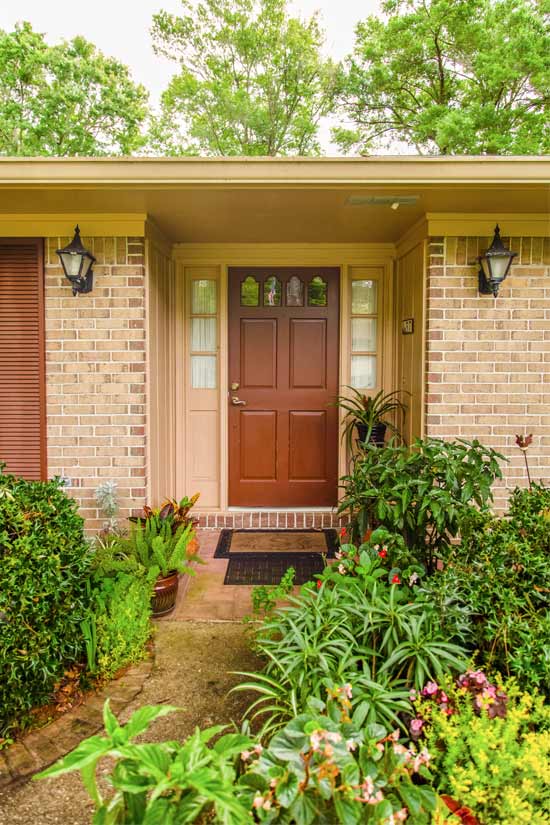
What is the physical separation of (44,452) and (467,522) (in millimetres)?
2595

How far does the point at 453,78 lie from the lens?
11.6m

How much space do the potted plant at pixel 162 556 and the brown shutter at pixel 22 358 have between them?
3.36 ft

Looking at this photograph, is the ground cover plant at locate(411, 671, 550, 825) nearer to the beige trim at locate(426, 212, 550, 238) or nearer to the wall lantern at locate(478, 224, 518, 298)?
the wall lantern at locate(478, 224, 518, 298)

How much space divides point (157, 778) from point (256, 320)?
378 cm

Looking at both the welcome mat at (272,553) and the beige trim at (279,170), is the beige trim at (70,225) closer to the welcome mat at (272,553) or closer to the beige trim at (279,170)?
the beige trim at (279,170)

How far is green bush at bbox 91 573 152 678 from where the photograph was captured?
2479mm

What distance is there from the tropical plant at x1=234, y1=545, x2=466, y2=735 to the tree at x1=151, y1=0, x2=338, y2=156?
12.0m

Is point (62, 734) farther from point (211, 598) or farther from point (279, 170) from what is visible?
point (279, 170)

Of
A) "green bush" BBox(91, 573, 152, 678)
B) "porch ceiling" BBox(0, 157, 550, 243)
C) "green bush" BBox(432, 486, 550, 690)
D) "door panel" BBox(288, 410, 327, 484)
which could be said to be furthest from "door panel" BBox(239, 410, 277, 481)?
"green bush" BBox(432, 486, 550, 690)

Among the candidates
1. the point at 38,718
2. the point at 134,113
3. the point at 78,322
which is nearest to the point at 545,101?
the point at 134,113

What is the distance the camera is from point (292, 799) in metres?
1.28

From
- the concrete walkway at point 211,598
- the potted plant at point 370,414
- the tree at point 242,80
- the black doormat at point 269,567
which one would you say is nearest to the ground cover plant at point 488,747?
the concrete walkway at point 211,598

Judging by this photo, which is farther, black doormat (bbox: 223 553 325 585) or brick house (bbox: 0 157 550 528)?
black doormat (bbox: 223 553 325 585)

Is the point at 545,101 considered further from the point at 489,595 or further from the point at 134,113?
the point at 489,595
